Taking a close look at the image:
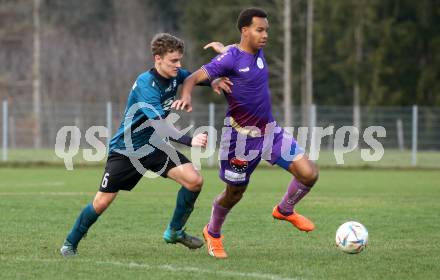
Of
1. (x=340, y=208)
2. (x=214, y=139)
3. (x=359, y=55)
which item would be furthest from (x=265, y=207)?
(x=359, y=55)

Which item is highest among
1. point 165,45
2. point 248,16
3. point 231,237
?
point 248,16

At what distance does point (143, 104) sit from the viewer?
26.5 ft

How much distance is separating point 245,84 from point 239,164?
28.9 inches

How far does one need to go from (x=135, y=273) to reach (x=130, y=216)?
458 cm

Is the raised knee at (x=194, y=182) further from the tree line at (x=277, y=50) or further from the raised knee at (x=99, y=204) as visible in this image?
the tree line at (x=277, y=50)

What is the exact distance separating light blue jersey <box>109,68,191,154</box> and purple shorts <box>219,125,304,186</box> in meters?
0.72

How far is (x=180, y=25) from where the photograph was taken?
56.8 m

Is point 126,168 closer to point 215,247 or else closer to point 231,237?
point 215,247

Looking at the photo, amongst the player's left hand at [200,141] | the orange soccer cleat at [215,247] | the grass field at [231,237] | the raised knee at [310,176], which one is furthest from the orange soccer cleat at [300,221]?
the player's left hand at [200,141]

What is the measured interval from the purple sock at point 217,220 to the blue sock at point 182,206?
0.92 feet

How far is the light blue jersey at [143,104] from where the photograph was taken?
317 inches

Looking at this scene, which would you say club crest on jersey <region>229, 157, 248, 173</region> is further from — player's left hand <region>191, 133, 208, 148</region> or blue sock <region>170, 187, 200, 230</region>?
player's left hand <region>191, 133, 208, 148</region>

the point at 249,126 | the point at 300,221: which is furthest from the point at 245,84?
the point at 300,221

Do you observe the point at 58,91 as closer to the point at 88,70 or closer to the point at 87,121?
the point at 88,70
